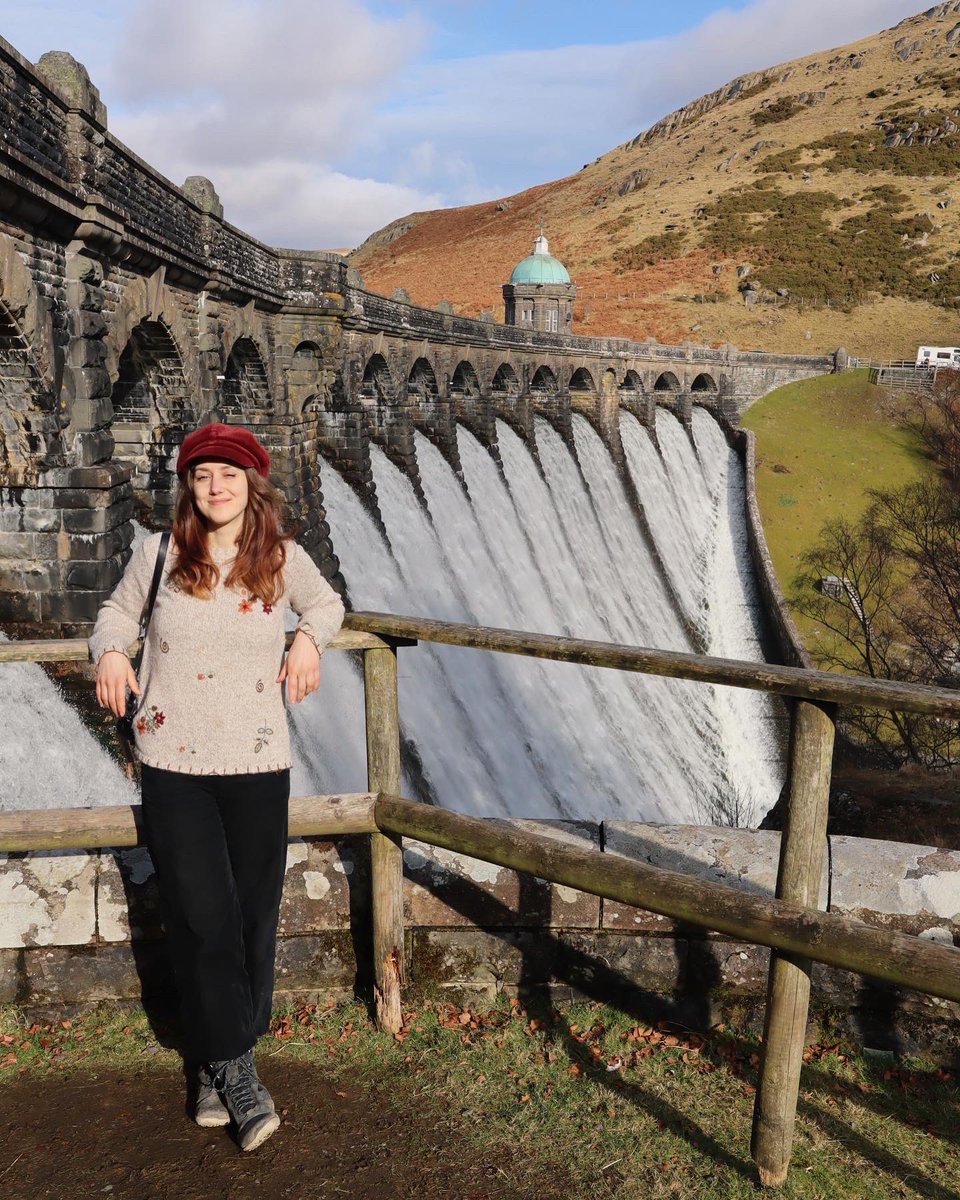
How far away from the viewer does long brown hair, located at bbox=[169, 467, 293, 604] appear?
340 centimetres

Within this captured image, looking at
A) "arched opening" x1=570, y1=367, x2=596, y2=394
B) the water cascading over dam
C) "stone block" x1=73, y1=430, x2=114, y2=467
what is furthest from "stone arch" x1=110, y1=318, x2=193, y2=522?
"arched opening" x1=570, y1=367, x2=596, y2=394

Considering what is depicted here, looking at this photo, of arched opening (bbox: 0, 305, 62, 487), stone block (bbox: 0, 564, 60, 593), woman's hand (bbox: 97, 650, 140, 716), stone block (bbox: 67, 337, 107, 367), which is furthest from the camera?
stone block (bbox: 0, 564, 60, 593)

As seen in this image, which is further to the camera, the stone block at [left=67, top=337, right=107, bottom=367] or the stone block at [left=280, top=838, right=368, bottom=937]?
the stone block at [left=67, top=337, right=107, bottom=367]

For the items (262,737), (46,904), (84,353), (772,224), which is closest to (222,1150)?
(46,904)

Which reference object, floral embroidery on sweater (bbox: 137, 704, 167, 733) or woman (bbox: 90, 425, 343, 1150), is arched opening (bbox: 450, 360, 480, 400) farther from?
floral embroidery on sweater (bbox: 137, 704, 167, 733)

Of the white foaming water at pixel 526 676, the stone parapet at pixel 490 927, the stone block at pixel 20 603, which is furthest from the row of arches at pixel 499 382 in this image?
the stone parapet at pixel 490 927

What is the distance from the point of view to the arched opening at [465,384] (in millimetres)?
27766

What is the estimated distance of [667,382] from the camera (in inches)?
1924

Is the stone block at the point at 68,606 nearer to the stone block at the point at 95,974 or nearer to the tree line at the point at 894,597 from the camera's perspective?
the stone block at the point at 95,974

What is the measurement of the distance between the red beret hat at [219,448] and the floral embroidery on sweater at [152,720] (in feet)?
2.88

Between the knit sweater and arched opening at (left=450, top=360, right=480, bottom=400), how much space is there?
24.8 metres

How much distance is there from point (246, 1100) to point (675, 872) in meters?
→ 1.89

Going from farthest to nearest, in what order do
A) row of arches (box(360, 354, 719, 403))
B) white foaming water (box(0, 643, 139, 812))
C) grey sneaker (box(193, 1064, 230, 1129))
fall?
row of arches (box(360, 354, 719, 403)) < white foaming water (box(0, 643, 139, 812)) < grey sneaker (box(193, 1064, 230, 1129))

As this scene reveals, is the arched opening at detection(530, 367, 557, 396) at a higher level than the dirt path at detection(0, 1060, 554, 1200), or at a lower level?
higher
